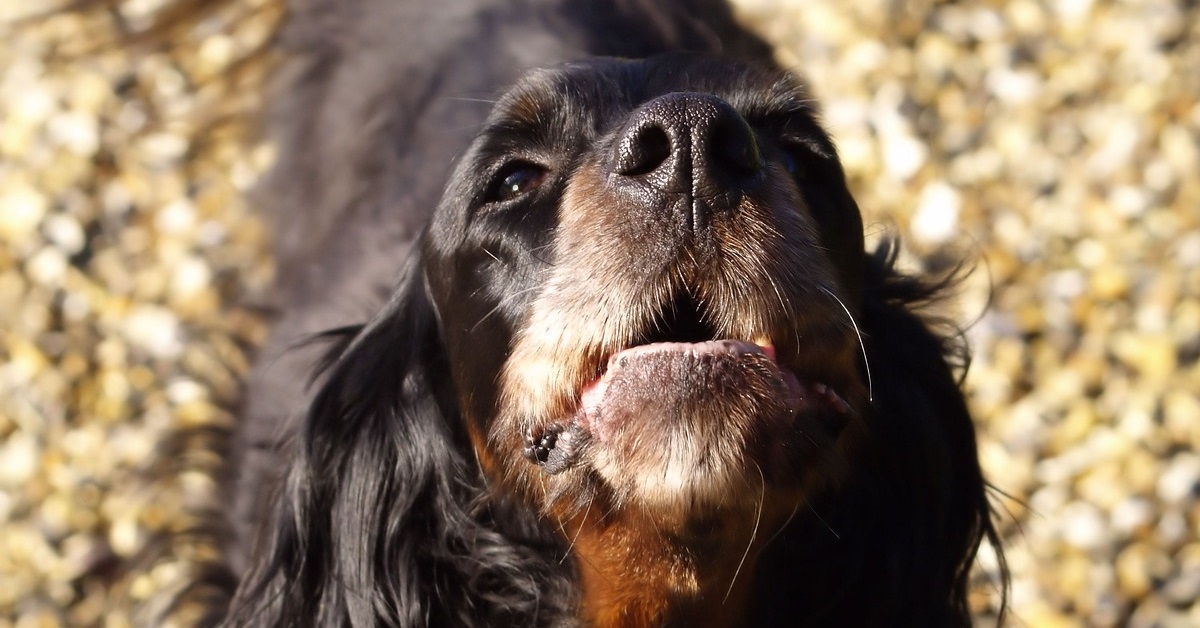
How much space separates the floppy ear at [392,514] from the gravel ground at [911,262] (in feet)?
3.30

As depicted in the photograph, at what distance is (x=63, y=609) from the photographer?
3.64m

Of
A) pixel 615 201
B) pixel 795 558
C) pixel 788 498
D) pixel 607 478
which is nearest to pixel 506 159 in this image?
pixel 615 201

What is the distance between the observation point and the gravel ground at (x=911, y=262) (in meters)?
3.54

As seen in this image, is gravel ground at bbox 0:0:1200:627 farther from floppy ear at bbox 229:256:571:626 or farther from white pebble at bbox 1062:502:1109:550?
floppy ear at bbox 229:256:571:626

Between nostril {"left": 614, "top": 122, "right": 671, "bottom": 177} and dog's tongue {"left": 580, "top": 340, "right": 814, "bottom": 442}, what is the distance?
23 cm

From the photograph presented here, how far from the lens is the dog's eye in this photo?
1.97 meters

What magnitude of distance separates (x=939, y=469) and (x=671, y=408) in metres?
0.82

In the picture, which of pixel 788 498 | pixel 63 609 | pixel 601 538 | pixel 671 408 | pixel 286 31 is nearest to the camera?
pixel 671 408

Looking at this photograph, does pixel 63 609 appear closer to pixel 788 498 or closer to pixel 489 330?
pixel 489 330

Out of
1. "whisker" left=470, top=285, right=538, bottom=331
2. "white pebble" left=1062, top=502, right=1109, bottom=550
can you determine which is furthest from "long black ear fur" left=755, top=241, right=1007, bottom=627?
"white pebble" left=1062, top=502, right=1109, bottom=550

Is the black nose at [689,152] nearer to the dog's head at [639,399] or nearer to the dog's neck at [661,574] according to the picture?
the dog's head at [639,399]

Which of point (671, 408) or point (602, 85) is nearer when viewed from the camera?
point (671, 408)

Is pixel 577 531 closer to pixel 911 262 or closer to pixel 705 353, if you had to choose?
pixel 705 353

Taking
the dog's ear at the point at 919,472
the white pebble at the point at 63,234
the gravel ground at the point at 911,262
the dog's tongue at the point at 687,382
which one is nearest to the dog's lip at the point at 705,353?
the dog's tongue at the point at 687,382
